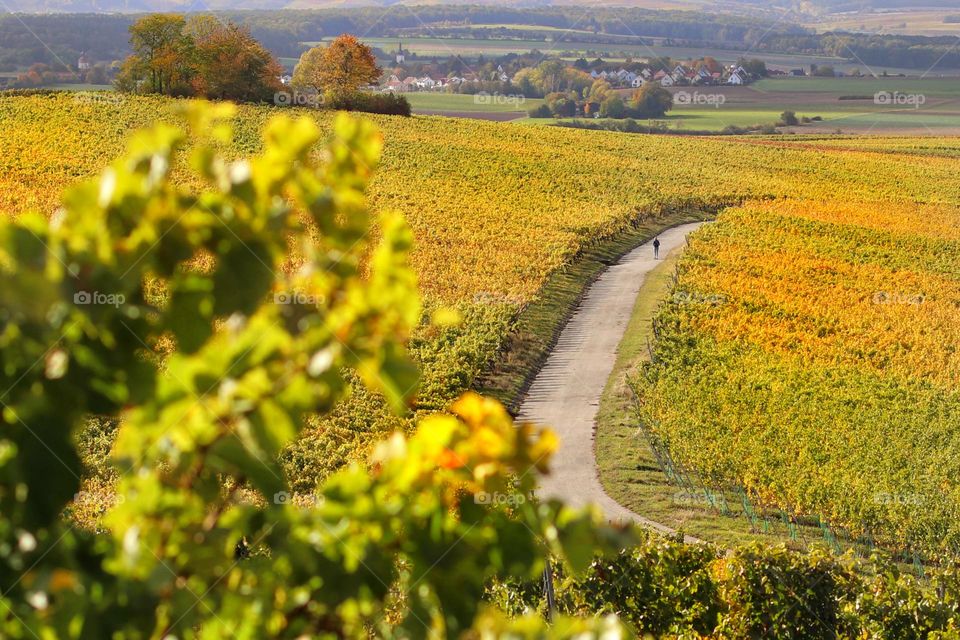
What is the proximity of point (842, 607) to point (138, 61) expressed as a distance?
7245cm

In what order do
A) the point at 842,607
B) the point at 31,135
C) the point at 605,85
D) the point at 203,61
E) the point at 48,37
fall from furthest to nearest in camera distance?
the point at 48,37
the point at 605,85
the point at 203,61
the point at 31,135
the point at 842,607

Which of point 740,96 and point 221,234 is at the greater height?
point 221,234

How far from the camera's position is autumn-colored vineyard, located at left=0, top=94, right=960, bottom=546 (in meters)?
19.2

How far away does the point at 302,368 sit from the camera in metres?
1.76

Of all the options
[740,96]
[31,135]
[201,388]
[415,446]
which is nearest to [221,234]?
[201,388]

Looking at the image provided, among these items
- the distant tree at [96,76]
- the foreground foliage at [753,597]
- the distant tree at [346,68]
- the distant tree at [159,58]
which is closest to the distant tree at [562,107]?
the distant tree at [346,68]

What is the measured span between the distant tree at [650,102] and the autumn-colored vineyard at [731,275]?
1646 inches

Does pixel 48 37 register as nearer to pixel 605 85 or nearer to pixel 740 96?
pixel 605 85
